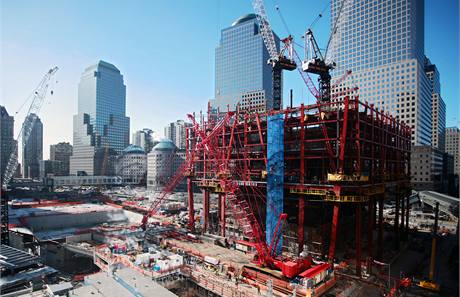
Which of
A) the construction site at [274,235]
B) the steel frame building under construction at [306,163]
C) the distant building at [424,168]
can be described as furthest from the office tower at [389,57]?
the steel frame building under construction at [306,163]

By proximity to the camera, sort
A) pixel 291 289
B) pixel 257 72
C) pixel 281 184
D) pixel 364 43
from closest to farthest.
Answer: pixel 291 289 < pixel 281 184 < pixel 364 43 < pixel 257 72

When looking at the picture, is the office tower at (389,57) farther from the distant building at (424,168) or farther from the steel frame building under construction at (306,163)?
the steel frame building under construction at (306,163)

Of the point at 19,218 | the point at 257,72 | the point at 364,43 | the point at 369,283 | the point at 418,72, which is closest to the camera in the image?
the point at 369,283

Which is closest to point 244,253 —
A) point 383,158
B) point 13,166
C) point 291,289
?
point 291,289

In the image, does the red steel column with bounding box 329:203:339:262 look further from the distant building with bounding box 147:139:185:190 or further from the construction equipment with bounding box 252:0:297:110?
the distant building with bounding box 147:139:185:190

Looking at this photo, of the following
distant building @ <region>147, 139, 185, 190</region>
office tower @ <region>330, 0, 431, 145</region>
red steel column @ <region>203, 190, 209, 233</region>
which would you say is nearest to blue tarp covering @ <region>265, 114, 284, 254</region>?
red steel column @ <region>203, 190, 209, 233</region>

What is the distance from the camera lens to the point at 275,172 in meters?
48.7

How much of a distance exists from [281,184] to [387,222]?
1880 inches

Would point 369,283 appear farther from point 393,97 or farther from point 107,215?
point 393,97

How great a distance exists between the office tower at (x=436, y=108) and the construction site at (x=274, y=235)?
121 m

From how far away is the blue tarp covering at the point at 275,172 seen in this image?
1898 inches

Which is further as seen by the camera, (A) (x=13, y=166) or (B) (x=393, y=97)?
(B) (x=393, y=97)

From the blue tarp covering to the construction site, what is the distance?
0.55ft

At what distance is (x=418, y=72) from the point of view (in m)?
128
